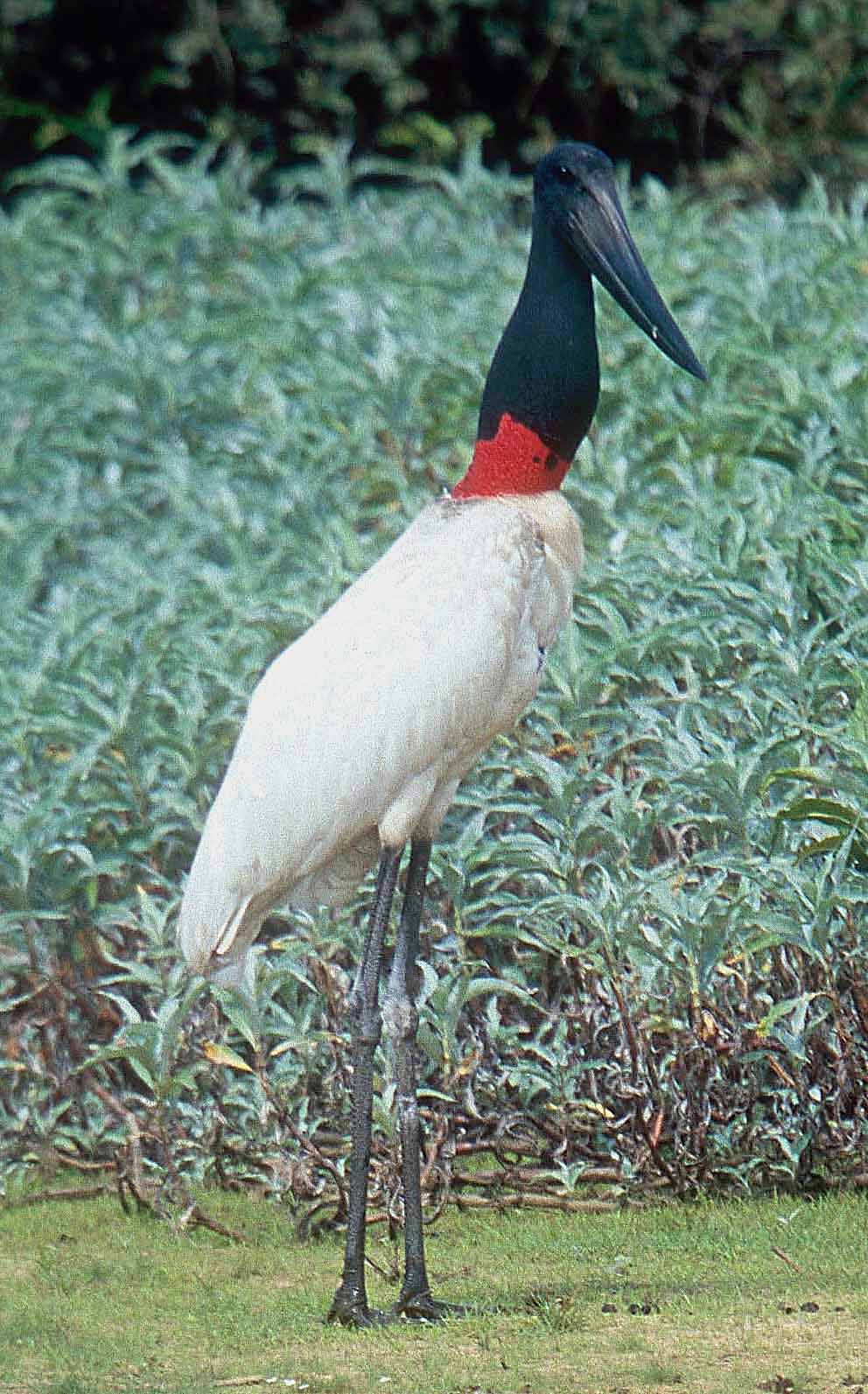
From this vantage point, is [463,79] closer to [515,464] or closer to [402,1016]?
[515,464]

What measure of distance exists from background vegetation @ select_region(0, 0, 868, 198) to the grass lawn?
8043 millimetres

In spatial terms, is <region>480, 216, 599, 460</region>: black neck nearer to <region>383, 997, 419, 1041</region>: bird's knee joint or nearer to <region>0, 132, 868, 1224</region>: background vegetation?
<region>0, 132, 868, 1224</region>: background vegetation

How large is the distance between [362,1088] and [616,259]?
1574 millimetres

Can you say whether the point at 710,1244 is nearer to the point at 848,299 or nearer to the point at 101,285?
the point at 848,299

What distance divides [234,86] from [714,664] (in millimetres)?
8364

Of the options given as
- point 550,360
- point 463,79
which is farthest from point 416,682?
point 463,79

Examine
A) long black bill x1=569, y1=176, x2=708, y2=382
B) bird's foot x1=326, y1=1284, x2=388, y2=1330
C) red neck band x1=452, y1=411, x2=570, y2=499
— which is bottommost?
bird's foot x1=326, y1=1284, x2=388, y2=1330

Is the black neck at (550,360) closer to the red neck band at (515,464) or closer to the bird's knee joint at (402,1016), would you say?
the red neck band at (515,464)

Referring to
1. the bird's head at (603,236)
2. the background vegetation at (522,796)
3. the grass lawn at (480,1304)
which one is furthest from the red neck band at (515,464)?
the grass lawn at (480,1304)

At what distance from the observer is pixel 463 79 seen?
1246 cm

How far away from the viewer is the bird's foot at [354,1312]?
3.90 m

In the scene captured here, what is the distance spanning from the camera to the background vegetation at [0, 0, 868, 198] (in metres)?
11.8

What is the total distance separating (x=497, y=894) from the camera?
4879 millimetres

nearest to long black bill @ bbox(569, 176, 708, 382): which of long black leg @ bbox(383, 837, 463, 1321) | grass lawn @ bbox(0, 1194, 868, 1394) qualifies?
long black leg @ bbox(383, 837, 463, 1321)
